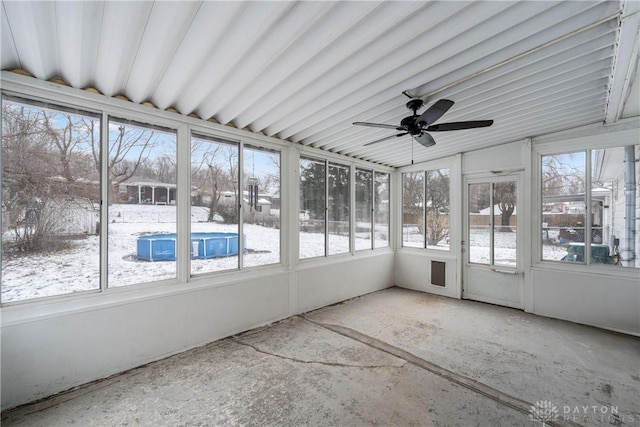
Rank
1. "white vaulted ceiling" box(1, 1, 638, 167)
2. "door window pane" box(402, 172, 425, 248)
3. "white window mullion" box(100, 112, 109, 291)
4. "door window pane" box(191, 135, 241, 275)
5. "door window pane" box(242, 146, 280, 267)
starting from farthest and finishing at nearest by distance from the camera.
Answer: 1. "door window pane" box(402, 172, 425, 248)
2. "door window pane" box(242, 146, 280, 267)
3. "door window pane" box(191, 135, 241, 275)
4. "white window mullion" box(100, 112, 109, 291)
5. "white vaulted ceiling" box(1, 1, 638, 167)

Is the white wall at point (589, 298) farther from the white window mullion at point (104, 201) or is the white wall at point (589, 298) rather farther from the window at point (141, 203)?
the white window mullion at point (104, 201)

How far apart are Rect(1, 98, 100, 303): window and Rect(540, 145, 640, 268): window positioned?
6.24 meters

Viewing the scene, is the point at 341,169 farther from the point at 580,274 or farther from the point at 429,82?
the point at 580,274

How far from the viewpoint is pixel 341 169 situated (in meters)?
5.41

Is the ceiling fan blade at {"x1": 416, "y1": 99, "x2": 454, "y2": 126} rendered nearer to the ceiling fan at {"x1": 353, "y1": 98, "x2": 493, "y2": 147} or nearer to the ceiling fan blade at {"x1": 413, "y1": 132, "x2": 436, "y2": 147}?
the ceiling fan at {"x1": 353, "y1": 98, "x2": 493, "y2": 147}

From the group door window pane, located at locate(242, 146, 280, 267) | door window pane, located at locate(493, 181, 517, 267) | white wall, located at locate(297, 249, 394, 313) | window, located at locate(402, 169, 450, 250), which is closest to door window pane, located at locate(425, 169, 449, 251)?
window, located at locate(402, 169, 450, 250)

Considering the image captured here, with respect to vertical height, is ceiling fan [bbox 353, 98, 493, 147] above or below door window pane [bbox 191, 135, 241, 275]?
above

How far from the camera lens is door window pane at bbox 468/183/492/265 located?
513cm

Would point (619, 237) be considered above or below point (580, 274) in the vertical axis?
above

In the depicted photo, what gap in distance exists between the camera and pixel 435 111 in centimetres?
251

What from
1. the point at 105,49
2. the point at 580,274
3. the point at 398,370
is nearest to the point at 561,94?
the point at 580,274

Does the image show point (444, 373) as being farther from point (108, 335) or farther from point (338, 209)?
point (108, 335)

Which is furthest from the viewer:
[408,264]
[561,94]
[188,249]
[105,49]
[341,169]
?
[408,264]

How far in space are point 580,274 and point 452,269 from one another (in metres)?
1.85
